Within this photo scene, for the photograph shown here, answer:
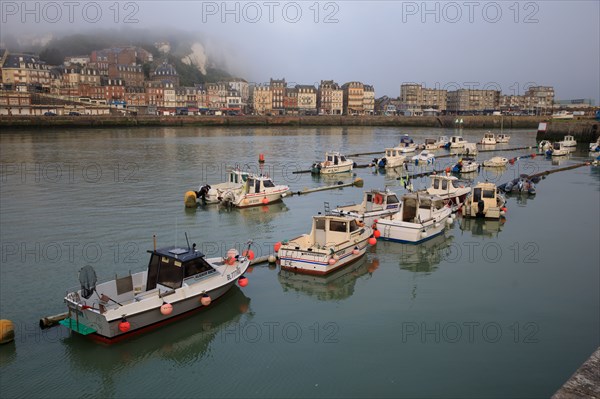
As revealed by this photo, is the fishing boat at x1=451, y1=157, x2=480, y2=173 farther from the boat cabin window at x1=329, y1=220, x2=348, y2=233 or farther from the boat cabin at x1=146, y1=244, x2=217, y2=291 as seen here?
the boat cabin at x1=146, y1=244, x2=217, y2=291

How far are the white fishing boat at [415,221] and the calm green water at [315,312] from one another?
0.50 m

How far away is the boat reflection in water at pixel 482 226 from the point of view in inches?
936

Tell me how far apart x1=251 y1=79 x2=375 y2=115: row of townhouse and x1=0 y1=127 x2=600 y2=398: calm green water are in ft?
452

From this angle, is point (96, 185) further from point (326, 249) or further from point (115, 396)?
point (115, 396)

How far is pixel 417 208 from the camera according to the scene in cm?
2145

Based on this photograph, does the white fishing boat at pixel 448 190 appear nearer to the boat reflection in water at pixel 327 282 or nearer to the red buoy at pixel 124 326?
the boat reflection in water at pixel 327 282

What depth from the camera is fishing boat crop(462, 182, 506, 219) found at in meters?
25.5

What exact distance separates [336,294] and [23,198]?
73.0 ft

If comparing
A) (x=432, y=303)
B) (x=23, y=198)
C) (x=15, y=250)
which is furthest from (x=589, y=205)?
(x=23, y=198)

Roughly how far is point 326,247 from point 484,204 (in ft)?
39.1

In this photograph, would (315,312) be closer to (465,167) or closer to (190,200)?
(190,200)

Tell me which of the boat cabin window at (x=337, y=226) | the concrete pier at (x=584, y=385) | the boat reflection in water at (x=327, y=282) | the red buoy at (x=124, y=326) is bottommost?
the boat reflection in water at (x=327, y=282)

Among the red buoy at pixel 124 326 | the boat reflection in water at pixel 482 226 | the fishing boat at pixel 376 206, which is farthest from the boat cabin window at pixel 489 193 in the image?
the red buoy at pixel 124 326

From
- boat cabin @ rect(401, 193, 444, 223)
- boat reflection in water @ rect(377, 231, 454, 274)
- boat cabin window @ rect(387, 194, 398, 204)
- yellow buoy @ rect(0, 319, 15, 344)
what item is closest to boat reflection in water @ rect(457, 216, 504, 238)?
boat reflection in water @ rect(377, 231, 454, 274)
